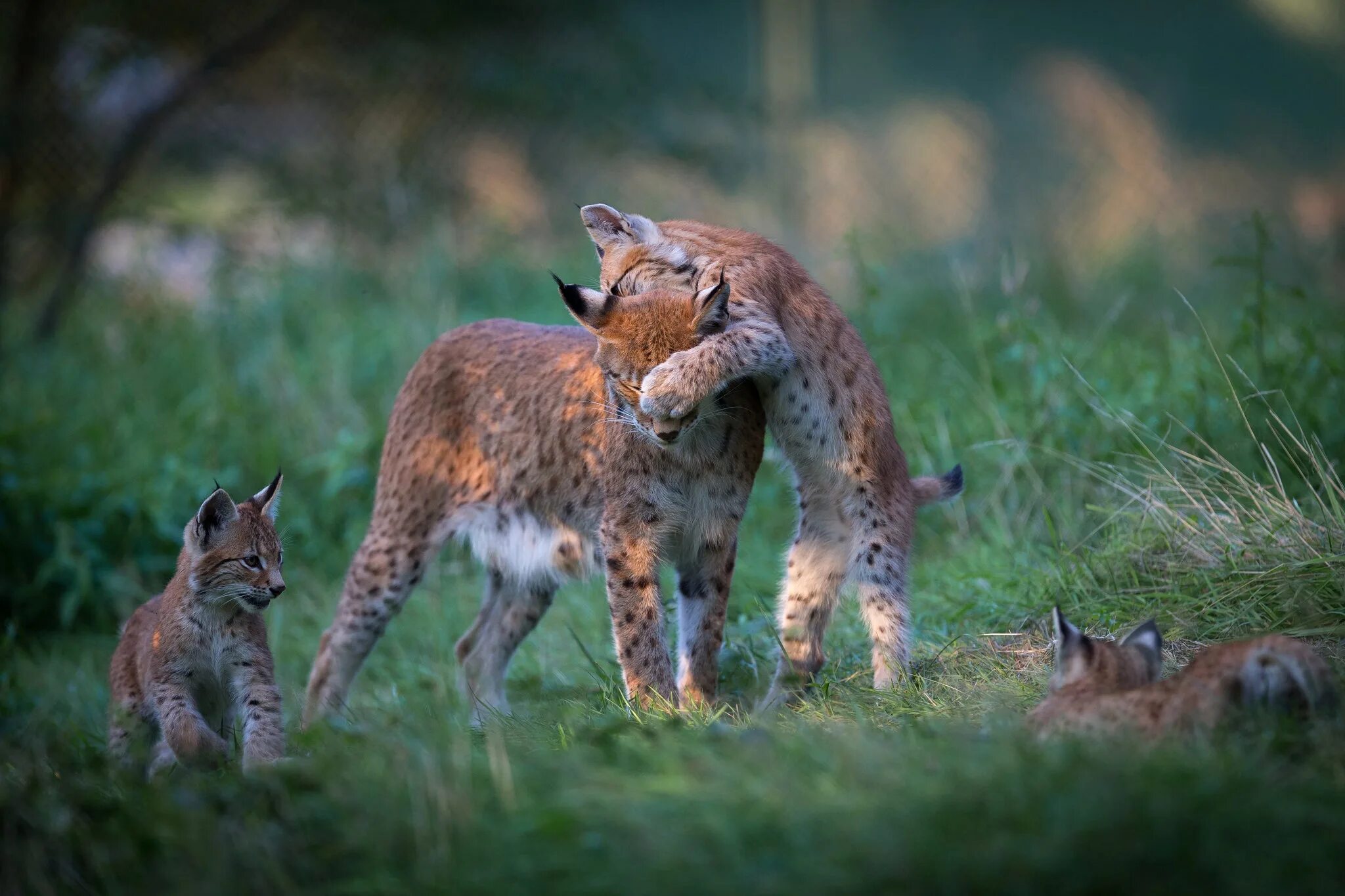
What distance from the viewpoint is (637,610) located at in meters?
4.68

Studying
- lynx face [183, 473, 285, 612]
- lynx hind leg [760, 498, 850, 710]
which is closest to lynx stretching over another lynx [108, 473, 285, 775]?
lynx face [183, 473, 285, 612]

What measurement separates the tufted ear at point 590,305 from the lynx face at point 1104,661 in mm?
1854

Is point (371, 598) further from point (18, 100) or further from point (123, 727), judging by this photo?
point (18, 100)

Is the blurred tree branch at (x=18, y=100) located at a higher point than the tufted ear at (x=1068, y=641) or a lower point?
higher

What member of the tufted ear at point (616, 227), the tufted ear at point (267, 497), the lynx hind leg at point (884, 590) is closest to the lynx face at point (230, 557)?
the tufted ear at point (267, 497)

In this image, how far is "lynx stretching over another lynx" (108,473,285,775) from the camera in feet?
14.4

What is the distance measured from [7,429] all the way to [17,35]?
4.40 metres

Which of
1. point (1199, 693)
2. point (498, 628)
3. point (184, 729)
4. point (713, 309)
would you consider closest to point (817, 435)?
point (713, 309)

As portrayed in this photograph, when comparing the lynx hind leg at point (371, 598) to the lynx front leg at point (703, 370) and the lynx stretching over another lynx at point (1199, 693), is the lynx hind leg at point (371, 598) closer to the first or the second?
the lynx front leg at point (703, 370)

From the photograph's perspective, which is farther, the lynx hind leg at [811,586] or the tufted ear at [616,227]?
the tufted ear at [616,227]

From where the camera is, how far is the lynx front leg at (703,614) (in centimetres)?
482

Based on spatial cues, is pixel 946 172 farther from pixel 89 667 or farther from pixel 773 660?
pixel 89 667

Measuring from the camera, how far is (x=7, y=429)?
7.51 m

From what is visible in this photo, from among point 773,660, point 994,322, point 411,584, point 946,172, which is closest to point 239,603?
point 411,584
